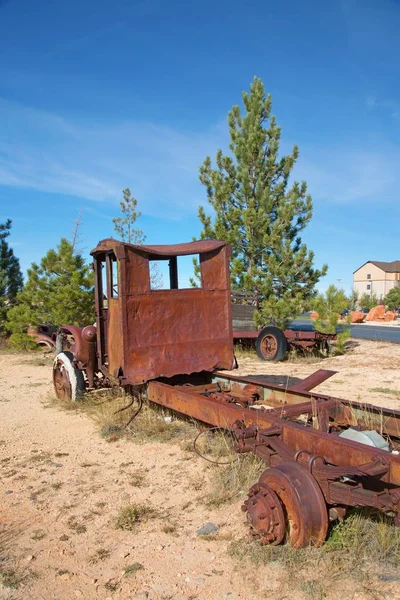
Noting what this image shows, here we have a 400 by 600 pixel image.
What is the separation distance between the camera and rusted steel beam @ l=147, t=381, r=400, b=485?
114 inches

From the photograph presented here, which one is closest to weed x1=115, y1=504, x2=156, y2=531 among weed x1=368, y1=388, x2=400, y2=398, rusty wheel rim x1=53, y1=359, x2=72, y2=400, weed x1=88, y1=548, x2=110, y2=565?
weed x1=88, y1=548, x2=110, y2=565

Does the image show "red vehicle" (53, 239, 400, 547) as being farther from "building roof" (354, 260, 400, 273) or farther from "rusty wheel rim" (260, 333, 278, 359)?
"building roof" (354, 260, 400, 273)

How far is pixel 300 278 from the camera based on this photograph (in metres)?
14.4

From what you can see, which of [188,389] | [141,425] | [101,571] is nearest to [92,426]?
[141,425]

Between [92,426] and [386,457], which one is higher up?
[386,457]

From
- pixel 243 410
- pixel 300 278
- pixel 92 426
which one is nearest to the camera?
pixel 243 410

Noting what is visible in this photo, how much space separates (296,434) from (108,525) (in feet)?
5.08

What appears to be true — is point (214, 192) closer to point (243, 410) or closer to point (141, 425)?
point (141, 425)

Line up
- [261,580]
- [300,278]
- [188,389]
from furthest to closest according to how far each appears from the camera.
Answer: [300,278], [188,389], [261,580]

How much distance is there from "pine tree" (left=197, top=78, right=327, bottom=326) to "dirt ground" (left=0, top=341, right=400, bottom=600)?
898 centimetres

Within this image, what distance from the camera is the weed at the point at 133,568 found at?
9.32ft

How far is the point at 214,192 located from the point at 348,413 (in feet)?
39.4

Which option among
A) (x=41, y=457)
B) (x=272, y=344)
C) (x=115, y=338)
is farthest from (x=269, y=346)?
(x=41, y=457)

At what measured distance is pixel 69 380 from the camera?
692 cm
